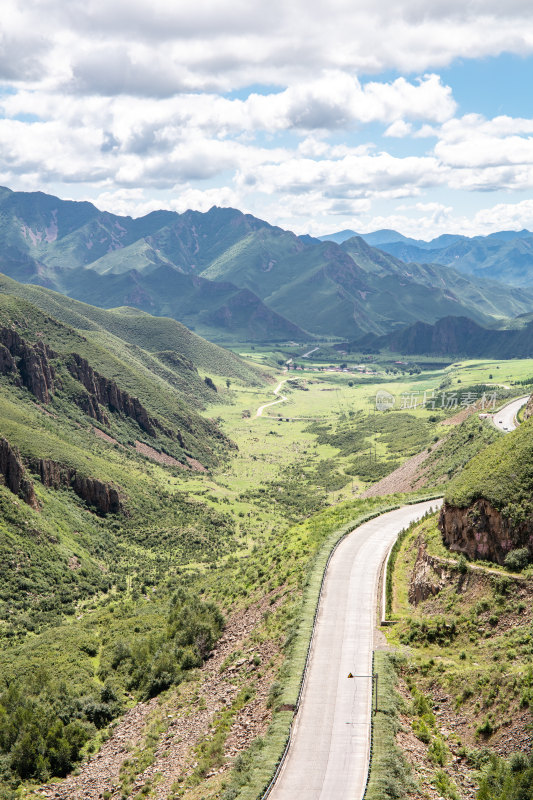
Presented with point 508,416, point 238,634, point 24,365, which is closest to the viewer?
point 238,634

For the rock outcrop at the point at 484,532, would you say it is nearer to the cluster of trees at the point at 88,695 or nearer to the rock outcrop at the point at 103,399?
the cluster of trees at the point at 88,695

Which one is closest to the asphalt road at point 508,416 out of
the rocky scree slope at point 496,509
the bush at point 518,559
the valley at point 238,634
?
the valley at point 238,634

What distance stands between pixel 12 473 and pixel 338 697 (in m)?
63.9

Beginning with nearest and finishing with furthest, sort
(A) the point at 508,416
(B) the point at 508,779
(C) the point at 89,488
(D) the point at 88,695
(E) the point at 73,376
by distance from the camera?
1. (B) the point at 508,779
2. (D) the point at 88,695
3. (C) the point at 89,488
4. (A) the point at 508,416
5. (E) the point at 73,376

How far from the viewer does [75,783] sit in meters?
36.0

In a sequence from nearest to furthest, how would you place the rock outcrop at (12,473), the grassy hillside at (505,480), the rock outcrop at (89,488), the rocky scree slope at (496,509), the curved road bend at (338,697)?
the curved road bend at (338,697)
the rocky scree slope at (496,509)
the grassy hillside at (505,480)
the rock outcrop at (12,473)
the rock outcrop at (89,488)

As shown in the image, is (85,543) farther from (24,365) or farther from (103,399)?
(103,399)

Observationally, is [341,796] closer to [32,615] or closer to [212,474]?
[32,615]

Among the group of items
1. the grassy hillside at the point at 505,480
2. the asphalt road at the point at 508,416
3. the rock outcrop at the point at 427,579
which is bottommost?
the rock outcrop at the point at 427,579

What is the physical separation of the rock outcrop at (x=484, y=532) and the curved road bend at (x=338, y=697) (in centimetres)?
769

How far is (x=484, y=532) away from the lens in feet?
137

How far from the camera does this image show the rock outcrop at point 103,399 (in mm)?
149512

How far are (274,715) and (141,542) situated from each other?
230 ft

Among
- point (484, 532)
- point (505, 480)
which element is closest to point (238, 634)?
point (484, 532)
